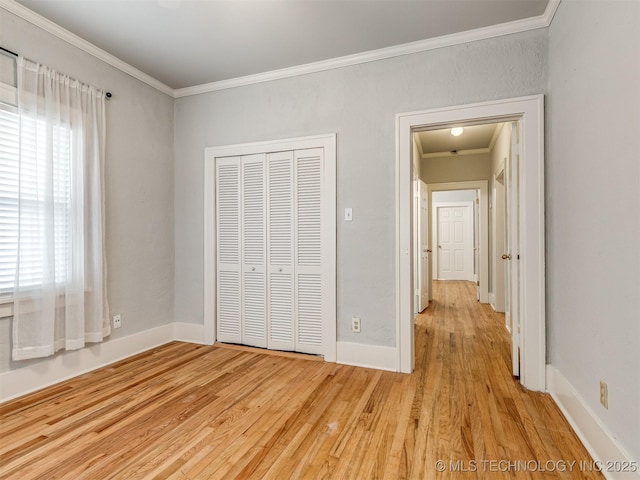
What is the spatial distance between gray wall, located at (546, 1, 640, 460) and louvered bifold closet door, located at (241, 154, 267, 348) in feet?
7.69

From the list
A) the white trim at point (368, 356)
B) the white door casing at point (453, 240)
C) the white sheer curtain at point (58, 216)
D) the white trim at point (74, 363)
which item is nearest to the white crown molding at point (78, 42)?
the white sheer curtain at point (58, 216)

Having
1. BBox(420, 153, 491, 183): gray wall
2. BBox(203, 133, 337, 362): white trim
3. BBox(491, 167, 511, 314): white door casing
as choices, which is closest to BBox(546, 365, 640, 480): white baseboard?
BBox(203, 133, 337, 362): white trim

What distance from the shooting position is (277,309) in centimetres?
319

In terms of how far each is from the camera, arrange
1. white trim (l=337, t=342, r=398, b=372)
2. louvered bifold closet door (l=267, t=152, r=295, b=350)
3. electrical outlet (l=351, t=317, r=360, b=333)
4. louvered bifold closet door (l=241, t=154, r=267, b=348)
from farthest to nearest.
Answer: louvered bifold closet door (l=241, t=154, r=267, b=348) < louvered bifold closet door (l=267, t=152, r=295, b=350) < electrical outlet (l=351, t=317, r=360, b=333) < white trim (l=337, t=342, r=398, b=372)

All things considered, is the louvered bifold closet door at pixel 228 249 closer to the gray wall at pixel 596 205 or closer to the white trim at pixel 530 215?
the white trim at pixel 530 215

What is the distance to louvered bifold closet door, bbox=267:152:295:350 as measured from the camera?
10.2 ft

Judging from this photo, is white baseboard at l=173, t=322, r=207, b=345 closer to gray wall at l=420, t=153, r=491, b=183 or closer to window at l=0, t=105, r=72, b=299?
window at l=0, t=105, r=72, b=299

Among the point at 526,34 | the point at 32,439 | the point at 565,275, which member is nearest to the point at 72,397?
the point at 32,439

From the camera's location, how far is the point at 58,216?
2457mm

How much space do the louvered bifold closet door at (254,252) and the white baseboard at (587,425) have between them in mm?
2341

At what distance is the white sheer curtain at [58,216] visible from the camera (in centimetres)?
228

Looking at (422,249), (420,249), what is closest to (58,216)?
(420,249)

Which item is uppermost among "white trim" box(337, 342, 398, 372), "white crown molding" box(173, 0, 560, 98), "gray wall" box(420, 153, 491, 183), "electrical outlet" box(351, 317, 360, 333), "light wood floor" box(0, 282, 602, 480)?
"white crown molding" box(173, 0, 560, 98)

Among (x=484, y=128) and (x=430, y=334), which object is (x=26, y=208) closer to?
(x=430, y=334)
